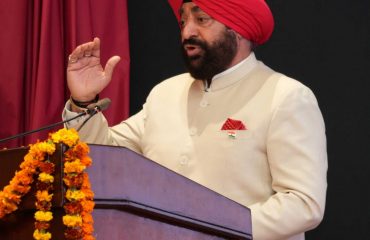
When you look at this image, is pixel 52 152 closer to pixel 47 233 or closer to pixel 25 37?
pixel 47 233

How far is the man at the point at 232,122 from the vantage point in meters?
2.47

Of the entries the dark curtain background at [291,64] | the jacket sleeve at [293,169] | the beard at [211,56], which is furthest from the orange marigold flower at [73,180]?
the dark curtain background at [291,64]

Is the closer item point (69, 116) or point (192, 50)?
point (69, 116)

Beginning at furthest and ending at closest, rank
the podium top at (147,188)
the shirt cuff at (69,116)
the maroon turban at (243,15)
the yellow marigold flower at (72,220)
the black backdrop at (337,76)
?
the black backdrop at (337,76) → the maroon turban at (243,15) → the shirt cuff at (69,116) → the podium top at (147,188) → the yellow marigold flower at (72,220)

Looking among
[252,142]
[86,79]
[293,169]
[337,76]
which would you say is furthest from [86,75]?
[337,76]

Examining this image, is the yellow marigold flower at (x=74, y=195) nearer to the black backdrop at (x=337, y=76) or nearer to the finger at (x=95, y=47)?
the finger at (x=95, y=47)

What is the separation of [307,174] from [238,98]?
0.43 m

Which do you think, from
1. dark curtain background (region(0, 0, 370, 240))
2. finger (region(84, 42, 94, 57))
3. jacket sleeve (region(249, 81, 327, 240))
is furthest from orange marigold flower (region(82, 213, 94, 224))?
dark curtain background (region(0, 0, 370, 240))

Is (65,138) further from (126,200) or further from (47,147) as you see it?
(126,200)

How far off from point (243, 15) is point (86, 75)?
632 millimetres

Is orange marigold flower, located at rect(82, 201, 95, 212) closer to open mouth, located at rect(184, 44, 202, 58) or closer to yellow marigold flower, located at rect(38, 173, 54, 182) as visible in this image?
yellow marigold flower, located at rect(38, 173, 54, 182)

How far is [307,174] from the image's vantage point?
2477 millimetres

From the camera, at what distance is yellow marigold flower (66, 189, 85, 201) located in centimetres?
146

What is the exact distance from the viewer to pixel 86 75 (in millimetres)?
2582
